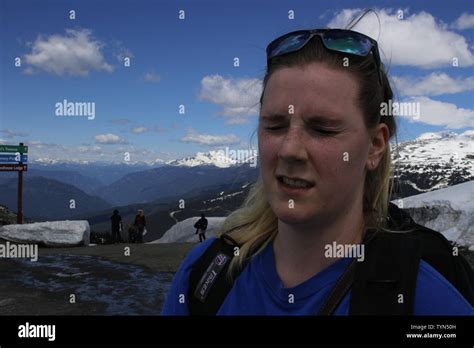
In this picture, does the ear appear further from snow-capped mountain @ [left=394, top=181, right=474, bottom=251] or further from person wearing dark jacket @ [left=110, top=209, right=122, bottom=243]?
person wearing dark jacket @ [left=110, top=209, right=122, bottom=243]

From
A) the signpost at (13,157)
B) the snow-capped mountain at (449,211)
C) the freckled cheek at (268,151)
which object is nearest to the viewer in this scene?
the freckled cheek at (268,151)

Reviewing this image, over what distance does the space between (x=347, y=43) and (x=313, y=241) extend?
40.8 inches

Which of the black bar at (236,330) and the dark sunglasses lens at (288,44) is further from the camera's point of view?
the dark sunglasses lens at (288,44)

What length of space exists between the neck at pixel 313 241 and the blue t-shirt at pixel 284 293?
7 cm

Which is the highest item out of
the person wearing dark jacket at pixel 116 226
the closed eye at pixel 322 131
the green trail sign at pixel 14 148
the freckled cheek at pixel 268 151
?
the green trail sign at pixel 14 148

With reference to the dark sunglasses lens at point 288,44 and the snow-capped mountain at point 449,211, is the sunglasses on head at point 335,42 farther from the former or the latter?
the snow-capped mountain at point 449,211

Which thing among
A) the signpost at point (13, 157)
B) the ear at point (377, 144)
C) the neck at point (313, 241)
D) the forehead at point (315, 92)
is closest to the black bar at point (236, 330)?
the neck at point (313, 241)

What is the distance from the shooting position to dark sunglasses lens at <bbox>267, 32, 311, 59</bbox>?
2.11 meters

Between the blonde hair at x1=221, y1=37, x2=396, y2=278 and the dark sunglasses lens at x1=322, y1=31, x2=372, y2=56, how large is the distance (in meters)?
0.04

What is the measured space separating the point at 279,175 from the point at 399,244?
25.1 inches

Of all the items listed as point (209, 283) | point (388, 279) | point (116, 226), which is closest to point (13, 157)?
point (116, 226)

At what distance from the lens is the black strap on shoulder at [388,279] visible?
1736 millimetres

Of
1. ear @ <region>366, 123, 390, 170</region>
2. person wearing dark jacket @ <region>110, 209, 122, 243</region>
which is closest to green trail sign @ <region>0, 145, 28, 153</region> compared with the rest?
person wearing dark jacket @ <region>110, 209, 122, 243</region>

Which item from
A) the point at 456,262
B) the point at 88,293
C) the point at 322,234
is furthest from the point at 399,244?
the point at 88,293
